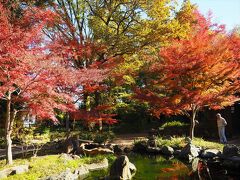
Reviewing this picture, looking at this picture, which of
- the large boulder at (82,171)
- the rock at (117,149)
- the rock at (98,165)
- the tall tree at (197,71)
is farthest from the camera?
the rock at (117,149)

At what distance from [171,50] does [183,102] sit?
2.64 meters

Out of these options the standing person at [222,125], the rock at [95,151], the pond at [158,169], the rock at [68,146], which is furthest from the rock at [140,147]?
the standing person at [222,125]

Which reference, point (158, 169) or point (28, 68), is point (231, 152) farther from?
point (28, 68)

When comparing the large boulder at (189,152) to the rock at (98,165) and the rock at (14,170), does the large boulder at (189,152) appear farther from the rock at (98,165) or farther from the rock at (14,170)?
the rock at (14,170)

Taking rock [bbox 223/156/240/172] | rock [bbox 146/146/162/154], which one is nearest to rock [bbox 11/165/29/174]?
rock [bbox 146/146/162/154]

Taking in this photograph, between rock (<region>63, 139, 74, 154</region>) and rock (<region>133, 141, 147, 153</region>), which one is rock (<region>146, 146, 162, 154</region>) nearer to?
rock (<region>133, 141, 147, 153</region>)

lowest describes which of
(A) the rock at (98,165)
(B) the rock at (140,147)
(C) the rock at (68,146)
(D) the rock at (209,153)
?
(A) the rock at (98,165)

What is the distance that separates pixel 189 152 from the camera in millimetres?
12414

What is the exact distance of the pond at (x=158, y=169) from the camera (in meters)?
9.91

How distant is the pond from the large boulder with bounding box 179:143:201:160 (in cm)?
54

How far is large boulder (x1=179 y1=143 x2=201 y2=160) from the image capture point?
12.3 meters

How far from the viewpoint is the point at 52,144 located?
1600 centimetres

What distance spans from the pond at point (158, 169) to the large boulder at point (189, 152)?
0.54 meters

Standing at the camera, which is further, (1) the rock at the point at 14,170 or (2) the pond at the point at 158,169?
(2) the pond at the point at 158,169
